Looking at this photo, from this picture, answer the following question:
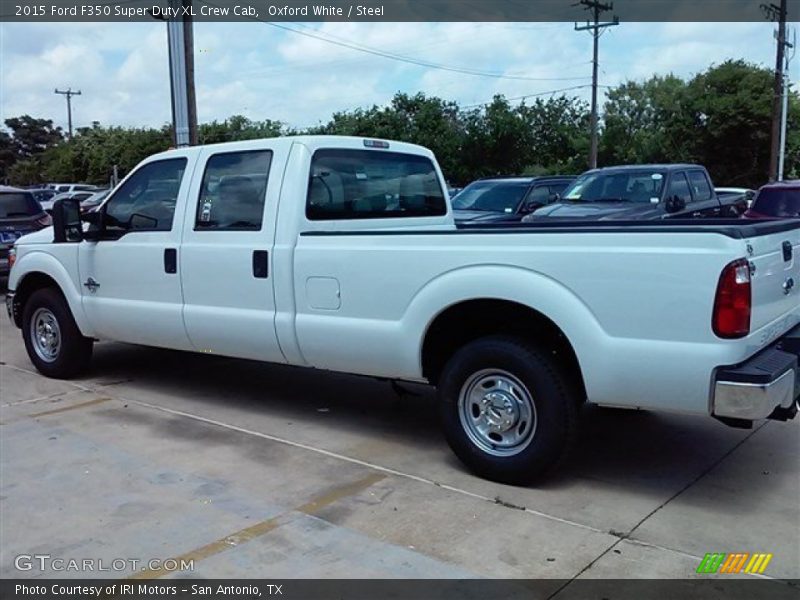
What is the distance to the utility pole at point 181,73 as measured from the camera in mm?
20250

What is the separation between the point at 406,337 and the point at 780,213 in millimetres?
8246

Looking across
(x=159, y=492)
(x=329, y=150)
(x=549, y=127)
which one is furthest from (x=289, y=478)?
(x=549, y=127)

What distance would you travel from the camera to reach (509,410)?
173 inches

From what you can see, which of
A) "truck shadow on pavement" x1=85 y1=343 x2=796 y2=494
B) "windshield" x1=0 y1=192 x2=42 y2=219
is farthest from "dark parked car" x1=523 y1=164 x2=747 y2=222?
"windshield" x1=0 y1=192 x2=42 y2=219

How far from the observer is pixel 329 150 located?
5520 mm

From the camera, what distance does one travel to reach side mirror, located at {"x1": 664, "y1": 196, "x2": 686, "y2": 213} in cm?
1152

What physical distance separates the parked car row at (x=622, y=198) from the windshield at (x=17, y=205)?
7.23 metres

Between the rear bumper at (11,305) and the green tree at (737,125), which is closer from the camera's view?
the rear bumper at (11,305)

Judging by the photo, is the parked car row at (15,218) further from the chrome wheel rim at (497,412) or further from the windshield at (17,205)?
the chrome wheel rim at (497,412)

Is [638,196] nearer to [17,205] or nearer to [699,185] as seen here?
[699,185]

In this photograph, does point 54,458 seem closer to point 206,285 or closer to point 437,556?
point 206,285

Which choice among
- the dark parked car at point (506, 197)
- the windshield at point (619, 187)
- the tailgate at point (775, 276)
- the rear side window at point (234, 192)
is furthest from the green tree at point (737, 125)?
the rear side window at point (234, 192)

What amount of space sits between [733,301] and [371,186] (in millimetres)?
2919

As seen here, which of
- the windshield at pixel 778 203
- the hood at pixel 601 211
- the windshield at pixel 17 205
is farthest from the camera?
the windshield at pixel 17 205
